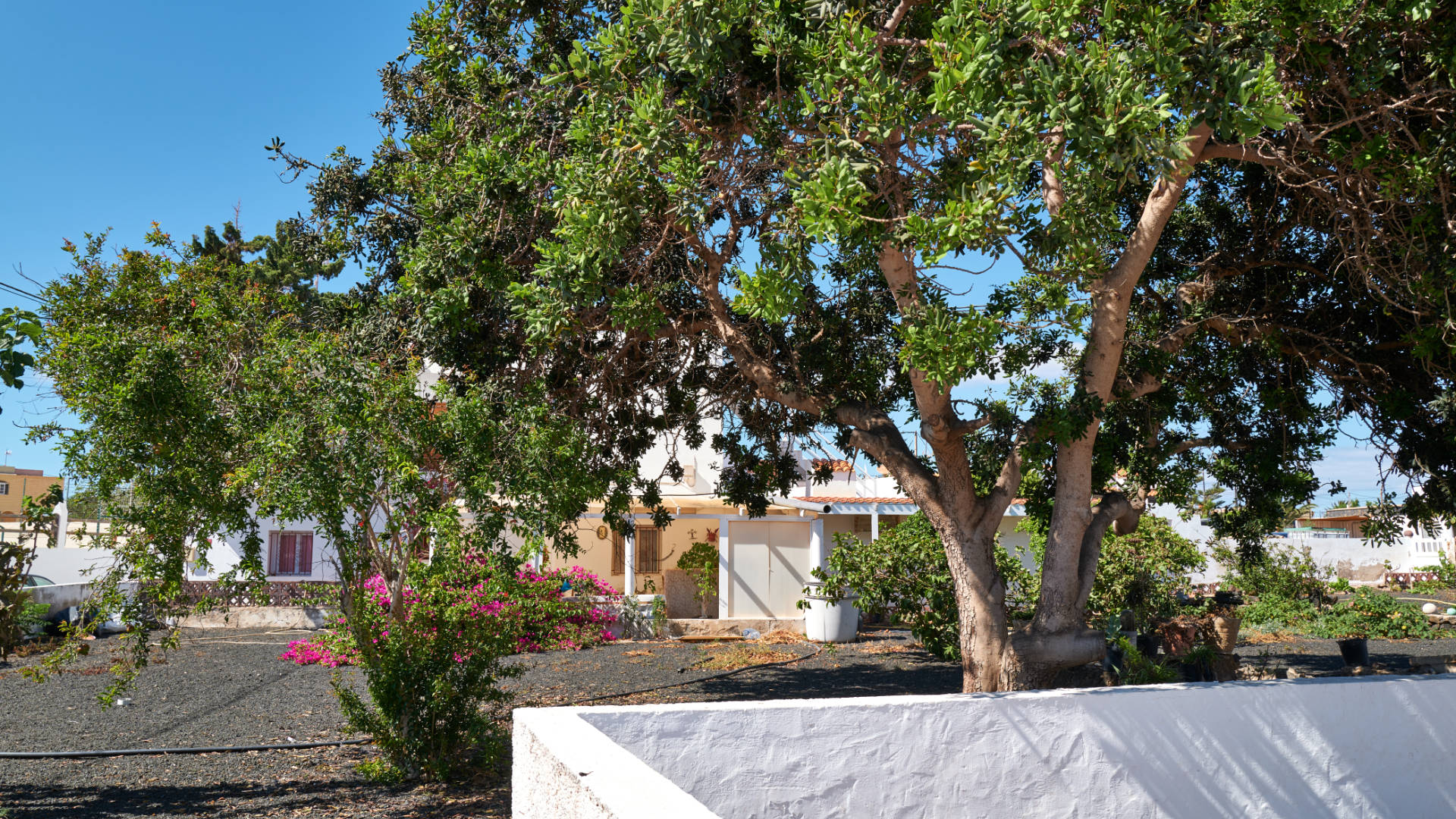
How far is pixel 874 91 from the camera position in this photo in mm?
6242

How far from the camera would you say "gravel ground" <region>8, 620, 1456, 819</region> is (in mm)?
7504

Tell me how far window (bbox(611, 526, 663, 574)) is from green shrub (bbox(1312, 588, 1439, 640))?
14.0 m

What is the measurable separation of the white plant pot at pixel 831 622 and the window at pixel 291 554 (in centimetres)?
1205

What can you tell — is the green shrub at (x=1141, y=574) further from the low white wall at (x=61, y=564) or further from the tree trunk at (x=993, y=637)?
the low white wall at (x=61, y=564)

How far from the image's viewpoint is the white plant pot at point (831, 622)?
18.6 meters

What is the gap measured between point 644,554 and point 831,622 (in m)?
5.98

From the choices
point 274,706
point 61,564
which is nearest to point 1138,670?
point 274,706

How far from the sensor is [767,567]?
66.7 feet

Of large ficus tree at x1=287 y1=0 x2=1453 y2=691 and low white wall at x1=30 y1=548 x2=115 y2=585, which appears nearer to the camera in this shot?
large ficus tree at x1=287 y1=0 x2=1453 y2=691

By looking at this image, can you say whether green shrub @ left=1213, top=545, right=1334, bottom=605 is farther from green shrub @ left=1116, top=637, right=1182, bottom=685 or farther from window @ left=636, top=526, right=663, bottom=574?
green shrub @ left=1116, top=637, right=1182, bottom=685

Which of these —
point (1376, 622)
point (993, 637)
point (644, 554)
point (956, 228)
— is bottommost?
point (1376, 622)

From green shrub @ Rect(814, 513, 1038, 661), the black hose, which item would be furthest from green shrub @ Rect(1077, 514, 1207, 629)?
the black hose

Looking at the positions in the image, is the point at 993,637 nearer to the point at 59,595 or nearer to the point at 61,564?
the point at 59,595

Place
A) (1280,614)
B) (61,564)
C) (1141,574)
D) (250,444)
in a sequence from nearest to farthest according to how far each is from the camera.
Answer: (250,444)
(1141,574)
(1280,614)
(61,564)
